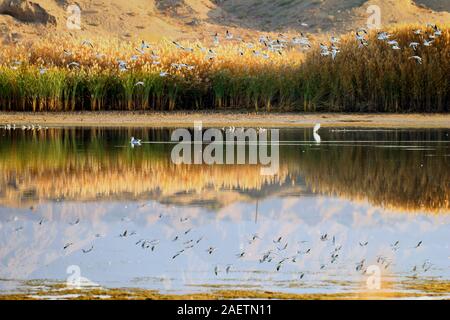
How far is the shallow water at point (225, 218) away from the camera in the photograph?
812 cm

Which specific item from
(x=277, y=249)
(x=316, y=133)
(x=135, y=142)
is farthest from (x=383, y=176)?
(x=316, y=133)

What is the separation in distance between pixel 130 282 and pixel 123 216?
298cm

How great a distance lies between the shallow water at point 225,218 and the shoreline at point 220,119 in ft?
17.5

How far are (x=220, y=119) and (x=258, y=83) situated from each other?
2.73 m

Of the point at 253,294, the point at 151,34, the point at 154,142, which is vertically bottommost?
the point at 253,294

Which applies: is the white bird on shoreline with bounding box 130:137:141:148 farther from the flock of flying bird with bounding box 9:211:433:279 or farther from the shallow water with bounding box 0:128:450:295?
the flock of flying bird with bounding box 9:211:433:279

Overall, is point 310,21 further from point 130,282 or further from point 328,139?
point 130,282

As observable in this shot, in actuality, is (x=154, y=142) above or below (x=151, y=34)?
below

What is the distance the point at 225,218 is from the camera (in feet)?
35.1

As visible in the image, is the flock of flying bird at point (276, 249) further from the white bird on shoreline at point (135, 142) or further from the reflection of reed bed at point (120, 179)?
the white bird on shoreline at point (135, 142)

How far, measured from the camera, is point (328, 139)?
19.5 m

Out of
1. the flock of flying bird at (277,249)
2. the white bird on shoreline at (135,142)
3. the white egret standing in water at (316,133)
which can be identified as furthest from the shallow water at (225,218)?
the white egret standing in water at (316,133)

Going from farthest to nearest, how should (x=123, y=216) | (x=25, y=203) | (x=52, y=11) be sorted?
(x=52, y=11) < (x=25, y=203) < (x=123, y=216)

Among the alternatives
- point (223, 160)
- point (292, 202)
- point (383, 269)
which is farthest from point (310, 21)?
point (383, 269)
